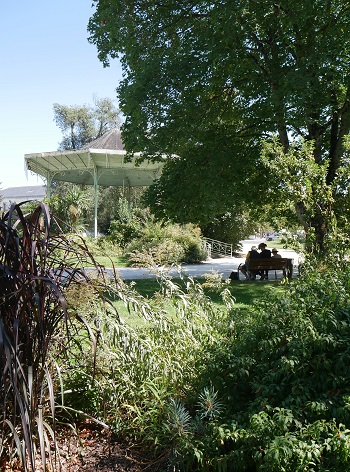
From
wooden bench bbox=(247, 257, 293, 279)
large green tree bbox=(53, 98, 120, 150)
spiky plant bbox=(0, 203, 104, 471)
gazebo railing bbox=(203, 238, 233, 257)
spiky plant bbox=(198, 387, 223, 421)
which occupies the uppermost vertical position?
large green tree bbox=(53, 98, 120, 150)

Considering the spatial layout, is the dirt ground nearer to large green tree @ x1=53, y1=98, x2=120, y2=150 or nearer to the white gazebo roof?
the white gazebo roof

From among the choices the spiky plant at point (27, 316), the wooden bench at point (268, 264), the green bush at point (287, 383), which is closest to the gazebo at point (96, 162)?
the wooden bench at point (268, 264)

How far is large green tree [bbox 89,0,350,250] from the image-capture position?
10648mm

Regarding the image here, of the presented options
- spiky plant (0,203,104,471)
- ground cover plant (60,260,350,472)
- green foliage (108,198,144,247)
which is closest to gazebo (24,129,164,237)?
green foliage (108,198,144,247)

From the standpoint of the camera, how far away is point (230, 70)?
11969 mm

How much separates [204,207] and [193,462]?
31.5 ft

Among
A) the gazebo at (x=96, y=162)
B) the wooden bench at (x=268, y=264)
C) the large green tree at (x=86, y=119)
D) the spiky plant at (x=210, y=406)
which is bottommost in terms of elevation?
the wooden bench at (x=268, y=264)

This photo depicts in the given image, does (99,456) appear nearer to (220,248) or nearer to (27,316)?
(27,316)

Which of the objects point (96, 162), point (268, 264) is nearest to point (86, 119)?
point (96, 162)

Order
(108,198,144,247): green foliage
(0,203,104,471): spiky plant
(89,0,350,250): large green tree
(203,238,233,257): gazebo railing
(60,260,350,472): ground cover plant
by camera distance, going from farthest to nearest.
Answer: (203,238,233,257): gazebo railing
(108,198,144,247): green foliage
(89,0,350,250): large green tree
(60,260,350,472): ground cover plant
(0,203,104,471): spiky plant

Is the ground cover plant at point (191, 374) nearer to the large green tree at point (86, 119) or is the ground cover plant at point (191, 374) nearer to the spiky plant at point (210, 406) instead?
the spiky plant at point (210, 406)

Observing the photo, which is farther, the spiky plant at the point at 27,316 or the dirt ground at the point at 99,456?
the dirt ground at the point at 99,456

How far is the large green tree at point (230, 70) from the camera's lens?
10648 mm

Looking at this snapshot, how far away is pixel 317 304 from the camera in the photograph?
3.46 m
